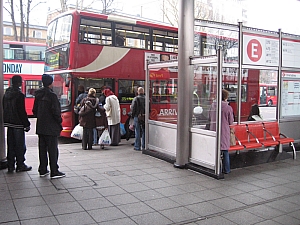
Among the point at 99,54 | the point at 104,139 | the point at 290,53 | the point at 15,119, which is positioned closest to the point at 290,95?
the point at 290,53

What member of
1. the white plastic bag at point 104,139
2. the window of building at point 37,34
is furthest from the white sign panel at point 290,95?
the window of building at point 37,34

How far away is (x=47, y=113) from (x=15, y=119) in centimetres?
75

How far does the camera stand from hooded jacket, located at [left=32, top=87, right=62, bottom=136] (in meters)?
5.92

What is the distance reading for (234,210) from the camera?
4.63 meters

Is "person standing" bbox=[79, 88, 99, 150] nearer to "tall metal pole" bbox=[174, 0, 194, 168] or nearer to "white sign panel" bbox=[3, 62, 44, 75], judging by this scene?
"tall metal pole" bbox=[174, 0, 194, 168]

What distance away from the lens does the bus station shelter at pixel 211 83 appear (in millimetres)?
6650

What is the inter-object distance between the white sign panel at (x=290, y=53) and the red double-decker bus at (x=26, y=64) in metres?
13.6

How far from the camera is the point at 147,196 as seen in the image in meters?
5.14

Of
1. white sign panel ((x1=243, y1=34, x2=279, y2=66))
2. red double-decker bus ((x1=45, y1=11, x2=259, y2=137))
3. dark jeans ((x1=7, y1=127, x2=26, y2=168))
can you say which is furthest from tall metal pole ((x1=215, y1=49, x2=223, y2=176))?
dark jeans ((x1=7, y1=127, x2=26, y2=168))

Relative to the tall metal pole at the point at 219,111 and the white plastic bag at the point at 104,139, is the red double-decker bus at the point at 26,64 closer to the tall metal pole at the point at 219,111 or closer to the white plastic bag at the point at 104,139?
the white plastic bag at the point at 104,139

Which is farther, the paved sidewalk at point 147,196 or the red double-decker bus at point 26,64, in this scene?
the red double-decker bus at point 26,64

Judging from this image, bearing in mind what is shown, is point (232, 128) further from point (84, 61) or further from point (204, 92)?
point (84, 61)

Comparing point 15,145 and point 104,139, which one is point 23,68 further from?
point 15,145

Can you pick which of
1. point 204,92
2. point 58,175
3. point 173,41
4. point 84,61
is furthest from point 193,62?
point 173,41
